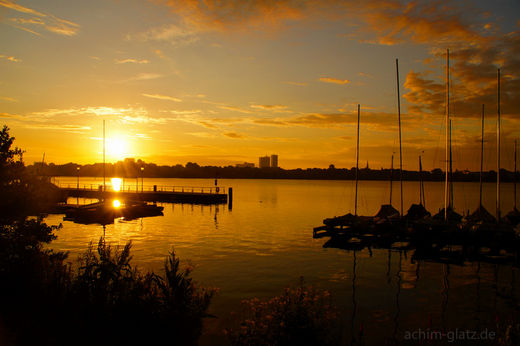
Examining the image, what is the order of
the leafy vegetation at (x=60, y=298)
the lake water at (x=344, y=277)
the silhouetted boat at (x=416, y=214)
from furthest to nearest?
1. the silhouetted boat at (x=416, y=214)
2. the lake water at (x=344, y=277)
3. the leafy vegetation at (x=60, y=298)

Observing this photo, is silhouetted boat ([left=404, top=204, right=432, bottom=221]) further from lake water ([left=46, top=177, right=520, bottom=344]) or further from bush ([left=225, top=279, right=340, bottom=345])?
bush ([left=225, top=279, right=340, bottom=345])

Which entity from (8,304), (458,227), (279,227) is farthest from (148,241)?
(458,227)

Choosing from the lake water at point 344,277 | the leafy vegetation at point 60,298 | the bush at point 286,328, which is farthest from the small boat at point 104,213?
the bush at point 286,328

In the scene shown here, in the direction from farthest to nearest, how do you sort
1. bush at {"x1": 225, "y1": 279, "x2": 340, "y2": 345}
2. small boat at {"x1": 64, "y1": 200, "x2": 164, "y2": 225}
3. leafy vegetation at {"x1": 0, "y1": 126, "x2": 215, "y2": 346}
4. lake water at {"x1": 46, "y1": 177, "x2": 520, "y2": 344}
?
small boat at {"x1": 64, "y1": 200, "x2": 164, "y2": 225} → lake water at {"x1": 46, "y1": 177, "x2": 520, "y2": 344} → leafy vegetation at {"x1": 0, "y1": 126, "x2": 215, "y2": 346} → bush at {"x1": 225, "y1": 279, "x2": 340, "y2": 345}

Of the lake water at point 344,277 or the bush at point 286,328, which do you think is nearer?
the bush at point 286,328

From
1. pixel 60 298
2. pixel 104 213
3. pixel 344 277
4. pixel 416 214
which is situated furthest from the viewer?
pixel 104 213

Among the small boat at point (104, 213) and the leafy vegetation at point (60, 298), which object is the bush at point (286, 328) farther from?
the small boat at point (104, 213)

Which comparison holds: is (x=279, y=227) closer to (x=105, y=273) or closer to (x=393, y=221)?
(x=393, y=221)

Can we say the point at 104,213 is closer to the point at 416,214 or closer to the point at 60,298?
the point at 416,214

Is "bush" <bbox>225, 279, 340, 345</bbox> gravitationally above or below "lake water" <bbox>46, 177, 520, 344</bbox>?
above

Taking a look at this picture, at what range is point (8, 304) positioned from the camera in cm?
945

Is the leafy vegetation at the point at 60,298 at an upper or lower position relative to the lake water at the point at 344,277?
upper

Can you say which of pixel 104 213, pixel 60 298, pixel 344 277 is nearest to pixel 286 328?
pixel 60 298

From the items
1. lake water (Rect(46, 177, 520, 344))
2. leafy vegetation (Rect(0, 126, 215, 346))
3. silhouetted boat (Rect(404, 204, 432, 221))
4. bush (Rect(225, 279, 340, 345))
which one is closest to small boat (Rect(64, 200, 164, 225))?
lake water (Rect(46, 177, 520, 344))
